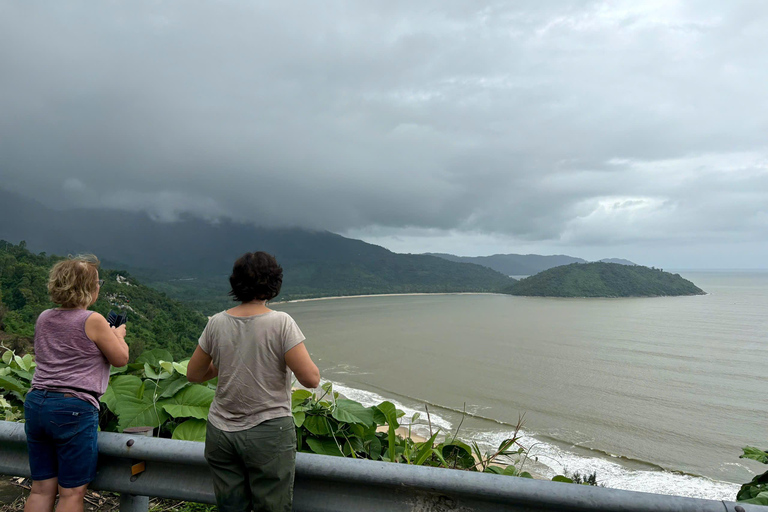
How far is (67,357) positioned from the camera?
197cm

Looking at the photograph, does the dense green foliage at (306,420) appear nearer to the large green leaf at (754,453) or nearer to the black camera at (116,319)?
the black camera at (116,319)

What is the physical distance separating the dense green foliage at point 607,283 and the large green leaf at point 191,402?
4113 inches

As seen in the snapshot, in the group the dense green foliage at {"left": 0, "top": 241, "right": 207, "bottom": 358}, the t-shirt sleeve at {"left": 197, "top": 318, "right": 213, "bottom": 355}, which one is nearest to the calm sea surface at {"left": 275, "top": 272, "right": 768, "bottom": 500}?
the t-shirt sleeve at {"left": 197, "top": 318, "right": 213, "bottom": 355}

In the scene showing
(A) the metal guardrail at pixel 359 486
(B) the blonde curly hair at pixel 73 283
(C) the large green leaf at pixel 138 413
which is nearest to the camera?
(A) the metal guardrail at pixel 359 486

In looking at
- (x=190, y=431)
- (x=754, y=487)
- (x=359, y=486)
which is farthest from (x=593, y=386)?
(x=359, y=486)

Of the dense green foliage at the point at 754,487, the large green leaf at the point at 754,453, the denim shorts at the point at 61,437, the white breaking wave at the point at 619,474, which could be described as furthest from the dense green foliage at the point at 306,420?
the white breaking wave at the point at 619,474

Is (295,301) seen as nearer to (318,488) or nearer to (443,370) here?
(443,370)

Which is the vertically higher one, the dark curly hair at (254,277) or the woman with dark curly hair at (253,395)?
the dark curly hair at (254,277)

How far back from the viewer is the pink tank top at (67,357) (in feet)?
6.39

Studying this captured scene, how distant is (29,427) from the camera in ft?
6.16

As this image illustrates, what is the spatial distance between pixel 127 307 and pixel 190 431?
32460 mm

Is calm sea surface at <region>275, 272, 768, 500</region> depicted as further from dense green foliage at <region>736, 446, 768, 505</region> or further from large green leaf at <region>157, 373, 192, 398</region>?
large green leaf at <region>157, 373, 192, 398</region>

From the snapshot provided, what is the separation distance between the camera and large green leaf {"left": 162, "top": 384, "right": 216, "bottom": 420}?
241 centimetres

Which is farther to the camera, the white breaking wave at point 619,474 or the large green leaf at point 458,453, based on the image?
the white breaking wave at point 619,474
